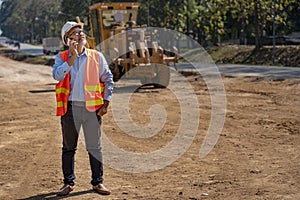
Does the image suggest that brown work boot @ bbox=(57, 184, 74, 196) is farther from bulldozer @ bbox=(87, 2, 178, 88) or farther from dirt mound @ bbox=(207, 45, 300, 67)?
dirt mound @ bbox=(207, 45, 300, 67)

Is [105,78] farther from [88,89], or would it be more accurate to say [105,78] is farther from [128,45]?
[128,45]

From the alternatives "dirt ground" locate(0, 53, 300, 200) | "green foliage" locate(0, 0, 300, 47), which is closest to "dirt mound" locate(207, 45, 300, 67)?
"green foliage" locate(0, 0, 300, 47)

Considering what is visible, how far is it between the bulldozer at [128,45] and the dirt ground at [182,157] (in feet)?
10.5

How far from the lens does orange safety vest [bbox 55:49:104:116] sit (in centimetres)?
657

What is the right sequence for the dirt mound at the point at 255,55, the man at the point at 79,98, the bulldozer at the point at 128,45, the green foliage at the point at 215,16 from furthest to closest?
the dirt mound at the point at 255,55 → the green foliage at the point at 215,16 → the bulldozer at the point at 128,45 → the man at the point at 79,98

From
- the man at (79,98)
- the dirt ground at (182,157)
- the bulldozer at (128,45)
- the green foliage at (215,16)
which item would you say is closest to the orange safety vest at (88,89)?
the man at (79,98)

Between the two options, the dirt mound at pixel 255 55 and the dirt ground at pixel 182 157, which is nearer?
the dirt ground at pixel 182 157

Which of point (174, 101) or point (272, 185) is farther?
point (174, 101)

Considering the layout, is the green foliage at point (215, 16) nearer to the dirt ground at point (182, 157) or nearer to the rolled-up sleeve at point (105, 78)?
the dirt ground at point (182, 157)

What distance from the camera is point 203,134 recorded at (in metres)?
10.9

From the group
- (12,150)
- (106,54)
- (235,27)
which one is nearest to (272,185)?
(12,150)

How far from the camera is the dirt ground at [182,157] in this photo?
6.79m

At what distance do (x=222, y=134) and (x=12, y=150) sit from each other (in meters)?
4.02

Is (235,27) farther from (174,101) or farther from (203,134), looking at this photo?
(203,134)
